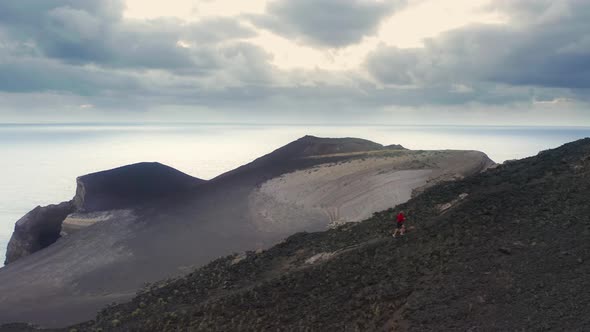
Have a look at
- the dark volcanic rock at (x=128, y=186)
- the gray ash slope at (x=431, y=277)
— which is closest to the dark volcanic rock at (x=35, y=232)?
the dark volcanic rock at (x=128, y=186)

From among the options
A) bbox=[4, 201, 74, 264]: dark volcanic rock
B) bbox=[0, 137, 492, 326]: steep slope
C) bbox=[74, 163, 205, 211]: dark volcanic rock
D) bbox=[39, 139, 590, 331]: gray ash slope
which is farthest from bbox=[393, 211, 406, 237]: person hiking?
bbox=[4, 201, 74, 264]: dark volcanic rock

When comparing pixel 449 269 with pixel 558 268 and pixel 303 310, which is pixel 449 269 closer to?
pixel 558 268

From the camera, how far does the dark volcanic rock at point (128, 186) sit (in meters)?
44.3

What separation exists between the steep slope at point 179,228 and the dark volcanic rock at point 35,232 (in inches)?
103

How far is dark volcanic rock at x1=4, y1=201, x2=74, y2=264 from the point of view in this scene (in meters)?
42.2

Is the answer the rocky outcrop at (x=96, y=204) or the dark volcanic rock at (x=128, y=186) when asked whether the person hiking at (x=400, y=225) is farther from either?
the dark volcanic rock at (x=128, y=186)

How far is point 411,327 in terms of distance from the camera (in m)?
12.1

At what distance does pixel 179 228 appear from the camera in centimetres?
3797

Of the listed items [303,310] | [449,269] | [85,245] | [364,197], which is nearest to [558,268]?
[449,269]

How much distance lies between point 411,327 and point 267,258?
11.6 meters

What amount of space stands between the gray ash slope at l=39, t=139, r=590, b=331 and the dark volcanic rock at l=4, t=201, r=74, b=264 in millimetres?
20374

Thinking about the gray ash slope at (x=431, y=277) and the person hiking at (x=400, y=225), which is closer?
the gray ash slope at (x=431, y=277)

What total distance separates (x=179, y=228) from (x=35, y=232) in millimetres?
14393

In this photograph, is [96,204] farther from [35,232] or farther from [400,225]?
[400,225]
